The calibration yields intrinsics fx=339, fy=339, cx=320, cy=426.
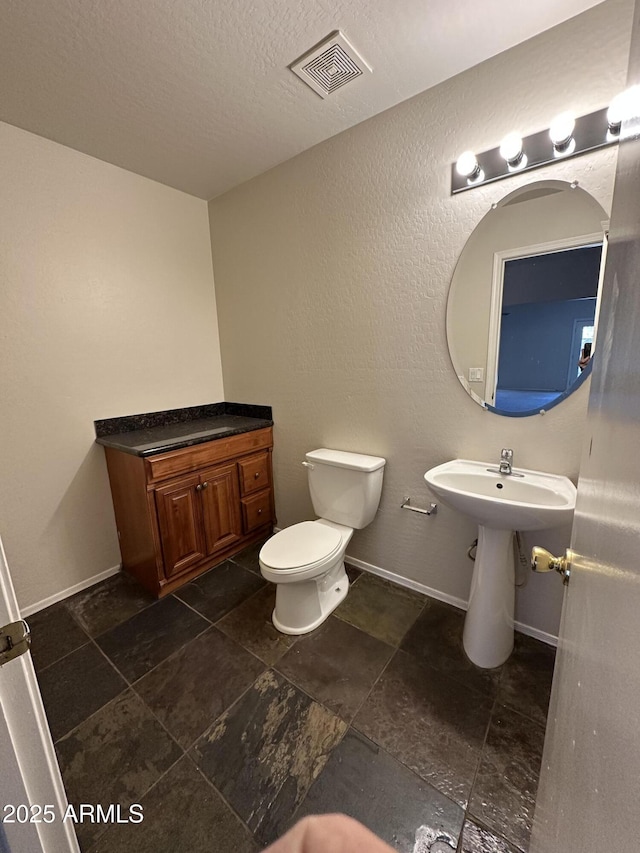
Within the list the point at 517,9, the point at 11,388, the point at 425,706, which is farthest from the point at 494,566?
the point at 11,388

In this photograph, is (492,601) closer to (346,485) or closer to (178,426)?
(346,485)

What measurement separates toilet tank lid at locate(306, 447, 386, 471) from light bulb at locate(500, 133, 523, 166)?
1.39 metres

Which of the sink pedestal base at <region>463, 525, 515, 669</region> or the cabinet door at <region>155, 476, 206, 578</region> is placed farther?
the cabinet door at <region>155, 476, 206, 578</region>

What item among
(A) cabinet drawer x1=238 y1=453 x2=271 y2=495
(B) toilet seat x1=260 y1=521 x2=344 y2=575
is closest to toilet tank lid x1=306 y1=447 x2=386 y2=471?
(B) toilet seat x1=260 y1=521 x2=344 y2=575

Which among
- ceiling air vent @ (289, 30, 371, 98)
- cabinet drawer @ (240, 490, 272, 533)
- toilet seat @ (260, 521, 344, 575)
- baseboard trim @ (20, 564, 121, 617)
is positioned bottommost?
baseboard trim @ (20, 564, 121, 617)

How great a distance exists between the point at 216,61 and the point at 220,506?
6.89ft

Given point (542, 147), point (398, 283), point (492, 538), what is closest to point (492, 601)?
point (492, 538)

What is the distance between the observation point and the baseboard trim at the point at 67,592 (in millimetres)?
1806

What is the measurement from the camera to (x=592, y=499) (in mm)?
505

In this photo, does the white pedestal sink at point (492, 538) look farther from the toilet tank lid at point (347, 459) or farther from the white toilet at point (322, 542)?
the white toilet at point (322, 542)

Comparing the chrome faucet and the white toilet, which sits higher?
the chrome faucet

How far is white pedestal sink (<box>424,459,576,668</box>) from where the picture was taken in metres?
1.31

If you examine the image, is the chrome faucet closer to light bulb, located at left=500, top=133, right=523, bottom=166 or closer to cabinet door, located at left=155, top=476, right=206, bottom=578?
light bulb, located at left=500, top=133, right=523, bottom=166

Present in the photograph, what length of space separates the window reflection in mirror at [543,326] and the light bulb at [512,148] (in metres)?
0.35
